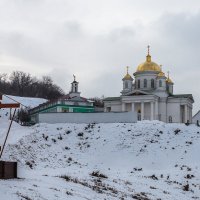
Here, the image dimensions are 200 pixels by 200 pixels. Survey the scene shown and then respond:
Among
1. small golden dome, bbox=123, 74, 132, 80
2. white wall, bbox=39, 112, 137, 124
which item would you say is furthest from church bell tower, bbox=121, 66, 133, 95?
white wall, bbox=39, 112, 137, 124

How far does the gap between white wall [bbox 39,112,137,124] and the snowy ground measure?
2264mm

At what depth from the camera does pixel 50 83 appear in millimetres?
124312

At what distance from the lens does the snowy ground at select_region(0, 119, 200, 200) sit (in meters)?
20.5

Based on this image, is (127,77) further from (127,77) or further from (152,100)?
(152,100)

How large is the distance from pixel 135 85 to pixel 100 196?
155 feet

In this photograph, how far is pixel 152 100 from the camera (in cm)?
5856

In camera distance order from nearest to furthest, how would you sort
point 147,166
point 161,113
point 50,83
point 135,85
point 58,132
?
point 147,166 < point 58,132 < point 161,113 < point 135,85 < point 50,83

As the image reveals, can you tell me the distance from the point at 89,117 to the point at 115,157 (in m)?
10.1

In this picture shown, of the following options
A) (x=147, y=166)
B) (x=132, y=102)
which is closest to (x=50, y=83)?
(x=132, y=102)

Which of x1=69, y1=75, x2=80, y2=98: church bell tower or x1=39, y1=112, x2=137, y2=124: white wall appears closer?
x1=39, y1=112, x2=137, y2=124: white wall

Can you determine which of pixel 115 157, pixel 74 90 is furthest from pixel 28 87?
pixel 115 157

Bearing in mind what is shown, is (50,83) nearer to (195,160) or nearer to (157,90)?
(157,90)

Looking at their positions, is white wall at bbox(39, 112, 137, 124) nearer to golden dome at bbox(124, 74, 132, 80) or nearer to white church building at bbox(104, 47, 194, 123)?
white church building at bbox(104, 47, 194, 123)

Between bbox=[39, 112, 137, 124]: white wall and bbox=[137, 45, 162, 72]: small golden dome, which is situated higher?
bbox=[137, 45, 162, 72]: small golden dome
